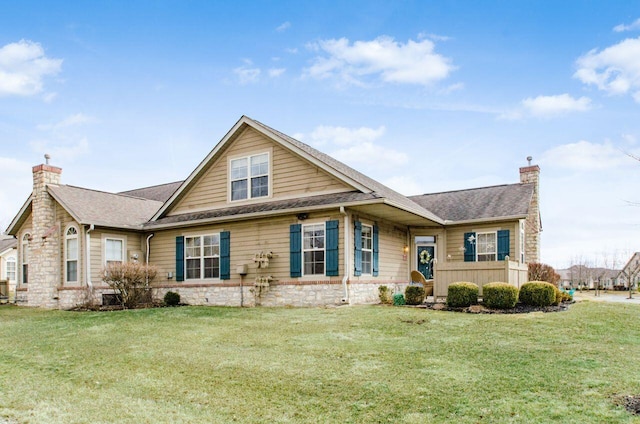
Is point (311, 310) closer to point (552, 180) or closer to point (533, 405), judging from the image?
point (533, 405)

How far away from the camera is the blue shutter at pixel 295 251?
14.2 meters

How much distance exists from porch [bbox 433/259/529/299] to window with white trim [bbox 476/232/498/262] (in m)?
3.84

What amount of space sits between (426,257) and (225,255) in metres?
7.52

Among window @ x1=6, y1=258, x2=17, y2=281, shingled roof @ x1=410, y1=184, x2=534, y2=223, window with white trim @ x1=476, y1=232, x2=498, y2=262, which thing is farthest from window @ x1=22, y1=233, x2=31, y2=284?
window with white trim @ x1=476, y1=232, x2=498, y2=262

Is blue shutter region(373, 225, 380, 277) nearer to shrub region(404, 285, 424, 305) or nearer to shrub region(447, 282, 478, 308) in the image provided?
shrub region(404, 285, 424, 305)

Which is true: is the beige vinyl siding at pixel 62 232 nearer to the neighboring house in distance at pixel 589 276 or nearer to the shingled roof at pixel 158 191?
the shingled roof at pixel 158 191

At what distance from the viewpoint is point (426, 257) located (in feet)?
60.4

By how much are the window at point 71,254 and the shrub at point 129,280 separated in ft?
5.52

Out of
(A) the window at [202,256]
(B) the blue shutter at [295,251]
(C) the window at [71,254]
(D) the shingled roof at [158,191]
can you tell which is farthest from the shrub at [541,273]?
(D) the shingled roof at [158,191]

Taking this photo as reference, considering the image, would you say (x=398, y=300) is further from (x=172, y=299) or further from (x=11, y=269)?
(x=11, y=269)

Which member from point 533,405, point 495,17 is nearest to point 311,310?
point 533,405

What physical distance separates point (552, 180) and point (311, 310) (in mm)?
14048

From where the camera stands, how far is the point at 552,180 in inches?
838

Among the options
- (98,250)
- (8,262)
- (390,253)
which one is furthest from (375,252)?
(8,262)
